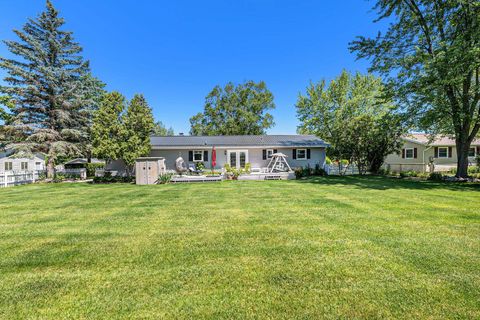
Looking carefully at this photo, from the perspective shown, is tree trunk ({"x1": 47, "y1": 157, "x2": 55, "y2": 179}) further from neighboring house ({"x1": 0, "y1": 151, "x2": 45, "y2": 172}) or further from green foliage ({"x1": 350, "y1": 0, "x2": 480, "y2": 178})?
green foliage ({"x1": 350, "y1": 0, "x2": 480, "y2": 178})

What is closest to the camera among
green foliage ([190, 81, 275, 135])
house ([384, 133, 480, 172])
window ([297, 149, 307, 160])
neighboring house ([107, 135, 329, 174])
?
neighboring house ([107, 135, 329, 174])

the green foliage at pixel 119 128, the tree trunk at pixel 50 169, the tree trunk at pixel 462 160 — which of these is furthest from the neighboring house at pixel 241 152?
the tree trunk at pixel 462 160

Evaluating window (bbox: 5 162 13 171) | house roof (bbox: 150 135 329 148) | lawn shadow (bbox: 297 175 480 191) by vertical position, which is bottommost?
lawn shadow (bbox: 297 175 480 191)

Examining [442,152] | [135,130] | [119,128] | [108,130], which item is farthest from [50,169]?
[442,152]

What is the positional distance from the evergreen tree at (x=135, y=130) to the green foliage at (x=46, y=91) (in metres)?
Answer: 7.47

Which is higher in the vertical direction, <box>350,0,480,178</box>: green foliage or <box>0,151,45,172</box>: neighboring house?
<box>350,0,480,178</box>: green foliage

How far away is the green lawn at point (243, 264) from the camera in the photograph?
2359mm

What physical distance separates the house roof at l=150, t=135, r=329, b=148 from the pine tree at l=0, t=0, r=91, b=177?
675cm

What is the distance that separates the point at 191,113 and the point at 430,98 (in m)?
36.2

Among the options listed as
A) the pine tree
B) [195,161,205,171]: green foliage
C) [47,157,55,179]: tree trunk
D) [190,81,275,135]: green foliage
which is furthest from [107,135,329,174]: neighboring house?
[190,81,275,135]: green foliage

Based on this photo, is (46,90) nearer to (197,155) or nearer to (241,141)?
(197,155)

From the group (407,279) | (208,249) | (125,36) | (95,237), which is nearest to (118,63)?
(125,36)

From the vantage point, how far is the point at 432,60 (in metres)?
11.6

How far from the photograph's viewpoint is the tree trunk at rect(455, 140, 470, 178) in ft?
44.1
